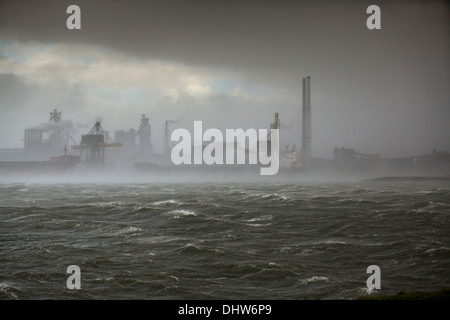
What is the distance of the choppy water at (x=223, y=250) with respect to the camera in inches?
426

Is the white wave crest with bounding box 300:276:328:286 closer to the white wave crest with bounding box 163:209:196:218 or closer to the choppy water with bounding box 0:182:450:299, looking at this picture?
the choppy water with bounding box 0:182:450:299

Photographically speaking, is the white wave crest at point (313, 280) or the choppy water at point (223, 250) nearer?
the choppy water at point (223, 250)

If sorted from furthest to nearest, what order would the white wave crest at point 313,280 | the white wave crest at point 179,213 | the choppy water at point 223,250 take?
the white wave crest at point 179,213
the white wave crest at point 313,280
the choppy water at point 223,250

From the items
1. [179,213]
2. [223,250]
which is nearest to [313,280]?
[223,250]

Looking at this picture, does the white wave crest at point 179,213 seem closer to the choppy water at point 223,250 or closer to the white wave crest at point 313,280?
the choppy water at point 223,250

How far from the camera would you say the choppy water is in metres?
10.8

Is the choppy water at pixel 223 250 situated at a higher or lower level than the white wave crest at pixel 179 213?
lower

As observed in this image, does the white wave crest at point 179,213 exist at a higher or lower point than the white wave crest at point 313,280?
higher

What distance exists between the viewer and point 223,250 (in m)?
14.2

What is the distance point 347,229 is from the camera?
16.9 m

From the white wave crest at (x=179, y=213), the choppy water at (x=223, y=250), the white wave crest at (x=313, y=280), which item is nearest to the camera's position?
the choppy water at (x=223, y=250)

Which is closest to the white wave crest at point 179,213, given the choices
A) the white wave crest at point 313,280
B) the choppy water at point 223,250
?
the choppy water at point 223,250
